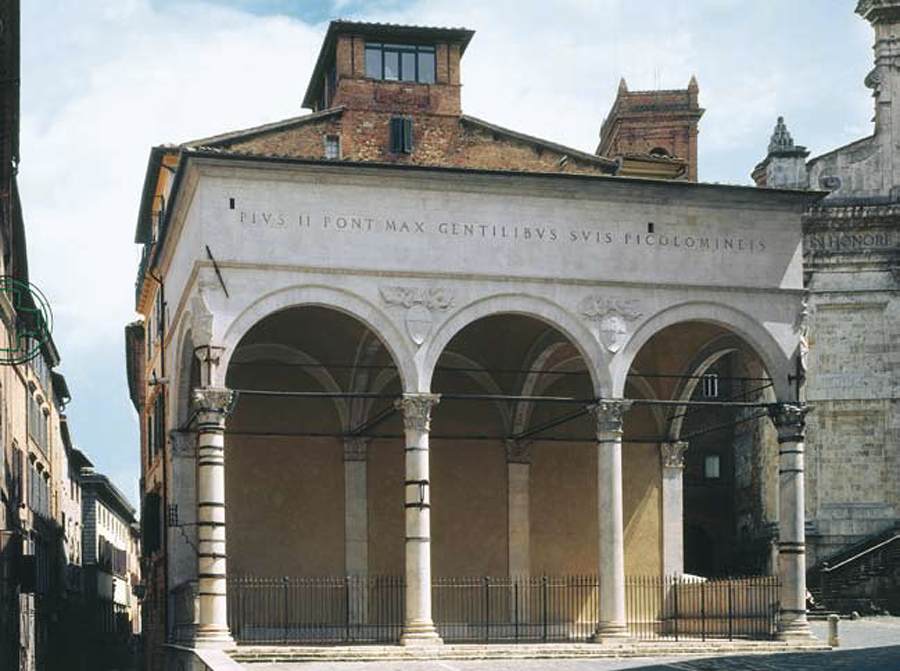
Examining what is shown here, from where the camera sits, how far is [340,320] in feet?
112

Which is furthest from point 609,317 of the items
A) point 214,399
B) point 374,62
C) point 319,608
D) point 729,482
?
point 729,482

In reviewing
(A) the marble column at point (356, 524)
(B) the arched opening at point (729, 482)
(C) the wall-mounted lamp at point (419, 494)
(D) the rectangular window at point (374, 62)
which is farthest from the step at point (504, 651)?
(D) the rectangular window at point (374, 62)

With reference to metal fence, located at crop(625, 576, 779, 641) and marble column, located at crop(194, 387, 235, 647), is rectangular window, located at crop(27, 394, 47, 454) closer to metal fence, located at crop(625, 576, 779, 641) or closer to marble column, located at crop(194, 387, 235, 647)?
marble column, located at crop(194, 387, 235, 647)

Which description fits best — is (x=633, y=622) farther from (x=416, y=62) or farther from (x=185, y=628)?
(x=416, y=62)

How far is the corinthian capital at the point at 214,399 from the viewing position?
29.0 m

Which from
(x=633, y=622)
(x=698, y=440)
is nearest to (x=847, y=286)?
(x=698, y=440)

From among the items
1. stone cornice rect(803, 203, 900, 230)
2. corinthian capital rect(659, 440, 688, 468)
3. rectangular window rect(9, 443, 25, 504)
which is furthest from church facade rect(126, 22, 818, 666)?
stone cornice rect(803, 203, 900, 230)

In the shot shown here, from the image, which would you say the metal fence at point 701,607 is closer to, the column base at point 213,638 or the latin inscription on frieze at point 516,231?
the latin inscription on frieze at point 516,231

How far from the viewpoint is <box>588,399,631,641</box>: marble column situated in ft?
101

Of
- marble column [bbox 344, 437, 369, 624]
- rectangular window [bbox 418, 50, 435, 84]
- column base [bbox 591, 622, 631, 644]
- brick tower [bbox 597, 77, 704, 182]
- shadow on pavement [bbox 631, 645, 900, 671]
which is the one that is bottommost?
shadow on pavement [bbox 631, 645, 900, 671]

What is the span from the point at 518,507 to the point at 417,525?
288 inches

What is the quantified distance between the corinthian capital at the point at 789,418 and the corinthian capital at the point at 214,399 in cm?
1039

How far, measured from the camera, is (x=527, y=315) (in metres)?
31.4

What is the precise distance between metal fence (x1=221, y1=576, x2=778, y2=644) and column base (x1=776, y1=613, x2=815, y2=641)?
0.42 m
